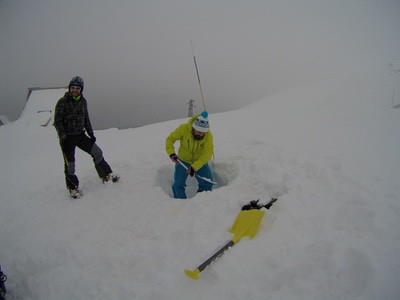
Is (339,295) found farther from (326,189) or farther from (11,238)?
(11,238)

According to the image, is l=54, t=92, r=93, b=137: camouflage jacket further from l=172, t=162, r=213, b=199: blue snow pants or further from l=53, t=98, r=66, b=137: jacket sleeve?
l=172, t=162, r=213, b=199: blue snow pants

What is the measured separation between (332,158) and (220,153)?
2.65 m

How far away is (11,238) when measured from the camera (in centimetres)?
385

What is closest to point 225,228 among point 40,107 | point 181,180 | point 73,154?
point 181,180

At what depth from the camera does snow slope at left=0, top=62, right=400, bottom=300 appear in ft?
8.98

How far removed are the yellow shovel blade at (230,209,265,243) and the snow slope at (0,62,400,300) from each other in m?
A: 0.11

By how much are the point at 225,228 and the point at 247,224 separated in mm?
342

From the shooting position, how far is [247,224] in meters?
3.40

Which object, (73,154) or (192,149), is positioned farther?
(192,149)

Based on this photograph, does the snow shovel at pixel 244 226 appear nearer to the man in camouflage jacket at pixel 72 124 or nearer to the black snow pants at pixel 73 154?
the black snow pants at pixel 73 154

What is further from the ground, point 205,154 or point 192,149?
point 192,149

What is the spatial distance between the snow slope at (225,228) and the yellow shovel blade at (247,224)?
0.37 ft

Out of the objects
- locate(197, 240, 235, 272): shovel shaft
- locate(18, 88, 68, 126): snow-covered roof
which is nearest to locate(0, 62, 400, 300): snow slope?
locate(197, 240, 235, 272): shovel shaft

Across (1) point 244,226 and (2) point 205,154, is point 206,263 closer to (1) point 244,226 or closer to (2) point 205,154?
(1) point 244,226
